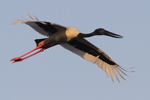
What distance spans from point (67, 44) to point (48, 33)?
1.72 meters

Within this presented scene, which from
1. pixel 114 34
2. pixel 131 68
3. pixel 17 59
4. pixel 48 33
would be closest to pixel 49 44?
pixel 48 33

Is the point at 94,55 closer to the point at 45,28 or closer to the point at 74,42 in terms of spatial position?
the point at 74,42

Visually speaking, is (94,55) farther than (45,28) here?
Yes

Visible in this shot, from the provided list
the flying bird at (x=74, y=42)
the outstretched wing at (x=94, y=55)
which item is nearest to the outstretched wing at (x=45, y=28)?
the flying bird at (x=74, y=42)

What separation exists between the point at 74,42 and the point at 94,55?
142 cm

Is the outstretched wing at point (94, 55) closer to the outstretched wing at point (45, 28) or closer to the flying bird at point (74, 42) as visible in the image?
the flying bird at point (74, 42)

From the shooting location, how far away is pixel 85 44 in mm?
20516

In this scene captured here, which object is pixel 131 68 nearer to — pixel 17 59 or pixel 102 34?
pixel 102 34

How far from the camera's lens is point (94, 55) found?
831 inches

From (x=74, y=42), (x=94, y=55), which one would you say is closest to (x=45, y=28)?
(x=74, y=42)

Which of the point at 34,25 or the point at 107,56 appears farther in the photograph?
the point at 107,56

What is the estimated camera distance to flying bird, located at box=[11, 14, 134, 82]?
18719mm

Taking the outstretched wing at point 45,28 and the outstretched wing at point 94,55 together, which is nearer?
the outstretched wing at point 45,28

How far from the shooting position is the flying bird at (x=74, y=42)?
18719mm
